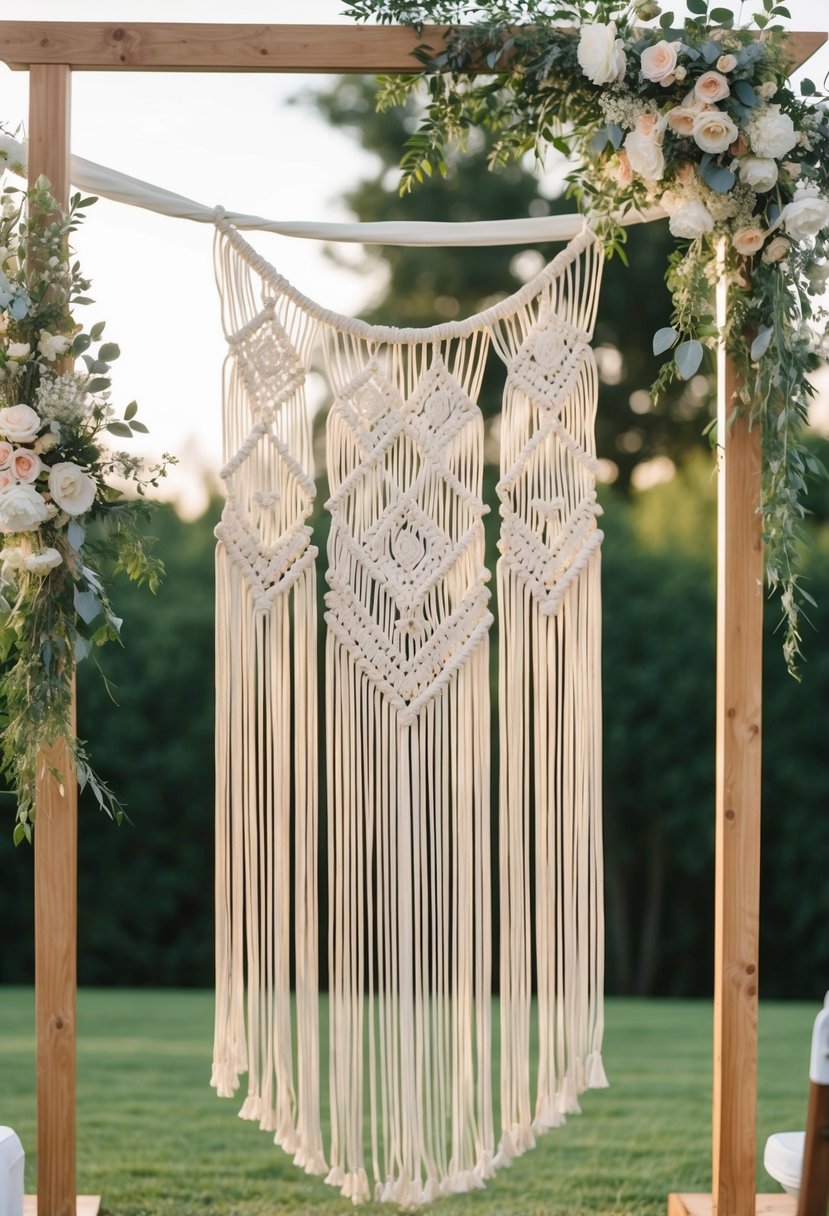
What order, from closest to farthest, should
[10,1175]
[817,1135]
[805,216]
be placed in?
1. [817,1135]
2. [10,1175]
3. [805,216]

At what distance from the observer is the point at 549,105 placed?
2.40 m

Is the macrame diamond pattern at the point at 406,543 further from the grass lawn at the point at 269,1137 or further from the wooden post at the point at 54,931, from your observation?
the grass lawn at the point at 269,1137

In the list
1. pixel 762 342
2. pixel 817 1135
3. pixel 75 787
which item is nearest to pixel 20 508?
pixel 75 787

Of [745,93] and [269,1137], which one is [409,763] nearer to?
[745,93]

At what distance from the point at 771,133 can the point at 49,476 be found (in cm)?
141

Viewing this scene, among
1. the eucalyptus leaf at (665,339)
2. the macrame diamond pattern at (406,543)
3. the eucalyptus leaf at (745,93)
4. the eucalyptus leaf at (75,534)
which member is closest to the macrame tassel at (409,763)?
the macrame diamond pattern at (406,543)

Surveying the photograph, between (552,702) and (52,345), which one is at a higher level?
(52,345)

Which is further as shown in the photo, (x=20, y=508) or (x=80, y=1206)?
(x=80, y=1206)

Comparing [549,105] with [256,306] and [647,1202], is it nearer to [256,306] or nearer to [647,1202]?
[256,306]

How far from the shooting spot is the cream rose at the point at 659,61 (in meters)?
2.24

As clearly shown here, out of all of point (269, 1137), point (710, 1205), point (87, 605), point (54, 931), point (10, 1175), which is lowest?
point (269, 1137)

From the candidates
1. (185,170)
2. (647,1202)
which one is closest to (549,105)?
(647,1202)

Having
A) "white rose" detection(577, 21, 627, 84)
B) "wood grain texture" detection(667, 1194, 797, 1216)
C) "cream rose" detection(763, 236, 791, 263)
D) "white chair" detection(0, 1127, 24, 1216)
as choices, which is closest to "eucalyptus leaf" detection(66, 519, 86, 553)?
"white chair" detection(0, 1127, 24, 1216)

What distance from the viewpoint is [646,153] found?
2.27 m
